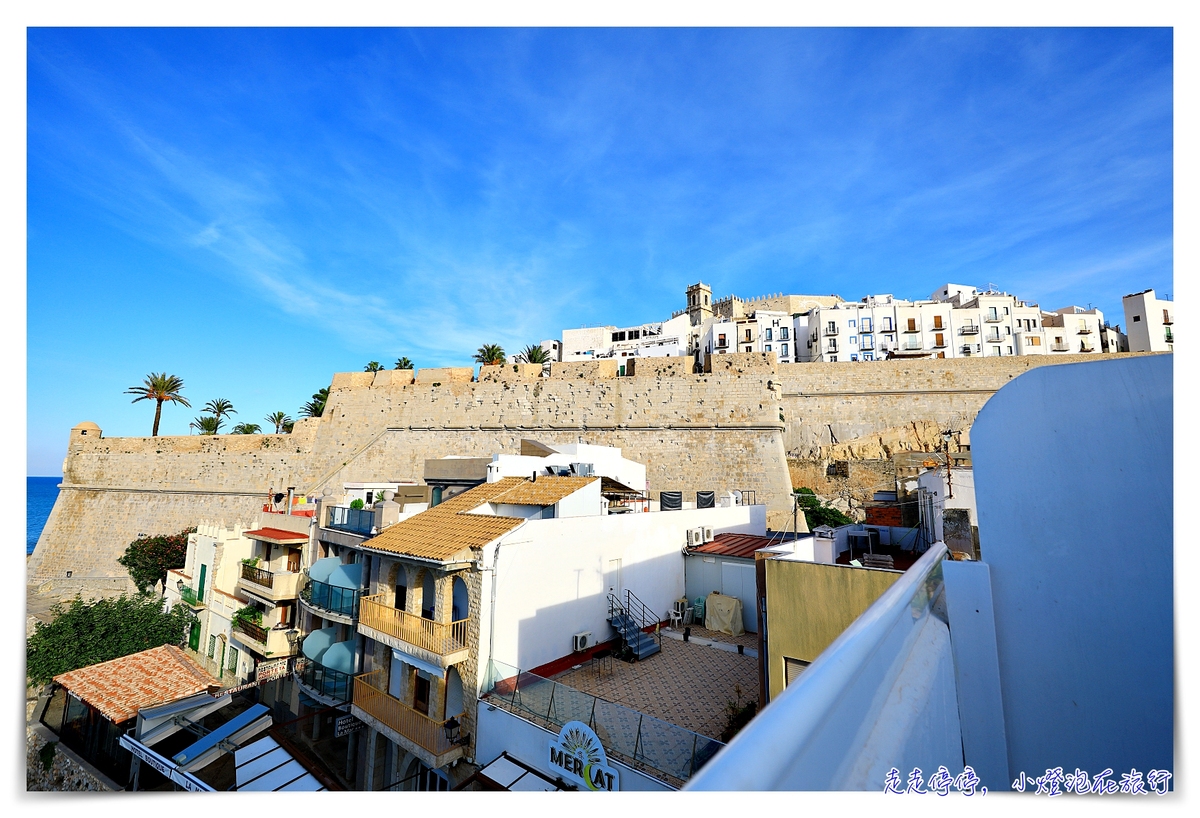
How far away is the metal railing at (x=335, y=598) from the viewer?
11977 mm

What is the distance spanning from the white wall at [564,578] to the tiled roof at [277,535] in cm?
952

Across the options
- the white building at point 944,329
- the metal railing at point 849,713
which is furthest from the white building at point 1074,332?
the metal railing at point 849,713

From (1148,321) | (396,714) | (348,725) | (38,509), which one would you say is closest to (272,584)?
(348,725)

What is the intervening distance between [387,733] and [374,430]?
978 inches

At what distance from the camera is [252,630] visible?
14.7 m

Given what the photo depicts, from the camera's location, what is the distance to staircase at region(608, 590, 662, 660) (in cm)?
1006

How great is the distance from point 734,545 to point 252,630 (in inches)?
538

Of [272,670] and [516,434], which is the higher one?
[516,434]

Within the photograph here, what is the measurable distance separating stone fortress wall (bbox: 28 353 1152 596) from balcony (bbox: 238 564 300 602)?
14687 millimetres

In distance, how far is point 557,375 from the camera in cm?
3038

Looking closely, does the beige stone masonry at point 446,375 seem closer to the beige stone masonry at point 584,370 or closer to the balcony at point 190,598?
the beige stone masonry at point 584,370

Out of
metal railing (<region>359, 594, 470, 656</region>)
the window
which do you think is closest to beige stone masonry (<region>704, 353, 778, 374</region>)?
metal railing (<region>359, 594, 470, 656</region>)

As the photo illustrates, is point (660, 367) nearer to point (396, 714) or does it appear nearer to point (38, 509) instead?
→ point (396, 714)

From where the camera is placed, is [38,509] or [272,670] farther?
[38,509]
